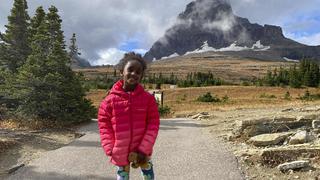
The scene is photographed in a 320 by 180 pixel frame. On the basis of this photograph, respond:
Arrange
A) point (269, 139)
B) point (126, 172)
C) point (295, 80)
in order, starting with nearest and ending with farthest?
point (126, 172) → point (269, 139) → point (295, 80)

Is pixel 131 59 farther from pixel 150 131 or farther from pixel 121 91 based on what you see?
pixel 150 131

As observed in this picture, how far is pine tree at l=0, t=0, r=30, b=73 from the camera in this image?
85.5 ft

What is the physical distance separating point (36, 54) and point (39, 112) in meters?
2.61

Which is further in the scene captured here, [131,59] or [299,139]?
[299,139]

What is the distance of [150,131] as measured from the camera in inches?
240

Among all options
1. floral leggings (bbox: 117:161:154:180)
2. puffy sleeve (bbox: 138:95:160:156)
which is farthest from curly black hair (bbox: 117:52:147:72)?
floral leggings (bbox: 117:161:154:180)

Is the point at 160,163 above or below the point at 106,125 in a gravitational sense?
below

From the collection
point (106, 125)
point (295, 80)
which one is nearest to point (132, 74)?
point (106, 125)

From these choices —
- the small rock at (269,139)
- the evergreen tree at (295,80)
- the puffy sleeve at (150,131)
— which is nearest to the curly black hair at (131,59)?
the puffy sleeve at (150,131)

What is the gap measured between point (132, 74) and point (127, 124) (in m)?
0.65

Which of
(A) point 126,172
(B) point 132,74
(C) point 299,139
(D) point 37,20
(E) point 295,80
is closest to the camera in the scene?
(B) point 132,74

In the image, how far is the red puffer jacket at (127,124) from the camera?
609 cm

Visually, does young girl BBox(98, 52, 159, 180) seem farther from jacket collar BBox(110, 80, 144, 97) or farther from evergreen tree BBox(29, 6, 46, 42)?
evergreen tree BBox(29, 6, 46, 42)

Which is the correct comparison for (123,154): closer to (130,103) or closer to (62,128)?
(130,103)
